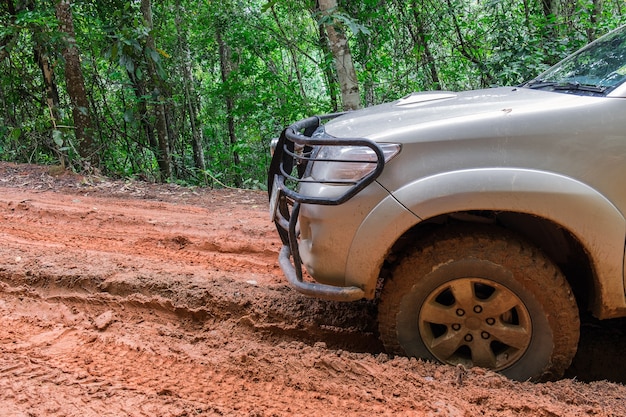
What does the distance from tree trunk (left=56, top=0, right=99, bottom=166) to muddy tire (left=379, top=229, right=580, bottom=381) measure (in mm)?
7120

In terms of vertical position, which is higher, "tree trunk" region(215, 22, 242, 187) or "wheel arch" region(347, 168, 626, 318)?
"tree trunk" region(215, 22, 242, 187)

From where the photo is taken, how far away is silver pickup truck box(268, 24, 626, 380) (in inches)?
85.2

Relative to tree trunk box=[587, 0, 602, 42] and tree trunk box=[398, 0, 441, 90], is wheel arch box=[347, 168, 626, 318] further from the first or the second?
tree trunk box=[398, 0, 441, 90]

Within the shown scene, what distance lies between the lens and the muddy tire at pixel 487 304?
233 centimetres

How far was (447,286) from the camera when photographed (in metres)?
2.40

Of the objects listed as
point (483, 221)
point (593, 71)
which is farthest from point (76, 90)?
point (593, 71)

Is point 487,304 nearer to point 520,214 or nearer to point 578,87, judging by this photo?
point 520,214

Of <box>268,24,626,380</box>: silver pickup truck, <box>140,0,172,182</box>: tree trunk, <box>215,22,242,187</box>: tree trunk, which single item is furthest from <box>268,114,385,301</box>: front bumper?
<box>215,22,242,187</box>: tree trunk

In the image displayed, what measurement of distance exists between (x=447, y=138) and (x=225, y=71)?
35.9 ft

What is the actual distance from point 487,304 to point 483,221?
16.1 inches

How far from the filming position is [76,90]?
8328 millimetres

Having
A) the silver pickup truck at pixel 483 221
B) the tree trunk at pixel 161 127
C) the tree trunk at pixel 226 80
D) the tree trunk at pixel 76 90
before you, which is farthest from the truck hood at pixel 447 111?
the tree trunk at pixel 226 80

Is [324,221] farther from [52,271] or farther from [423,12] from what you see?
[423,12]

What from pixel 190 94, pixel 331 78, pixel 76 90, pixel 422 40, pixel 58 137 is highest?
pixel 422 40
